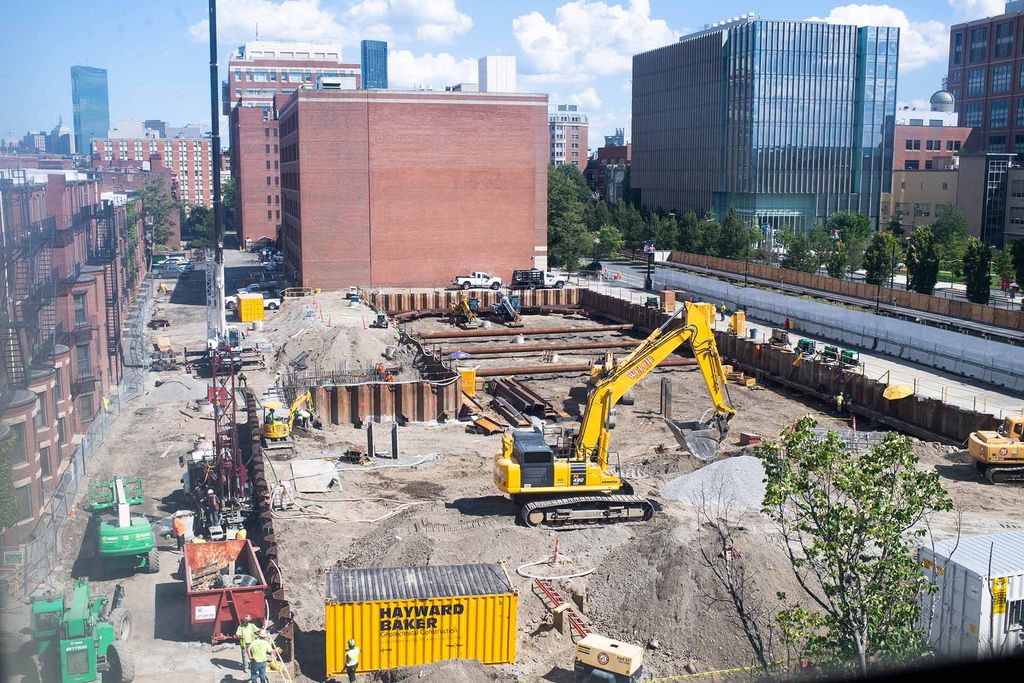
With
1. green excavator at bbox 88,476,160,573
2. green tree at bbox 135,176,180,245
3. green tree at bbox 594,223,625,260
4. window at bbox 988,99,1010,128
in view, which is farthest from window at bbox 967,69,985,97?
green excavator at bbox 88,476,160,573

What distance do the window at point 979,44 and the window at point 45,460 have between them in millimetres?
122352

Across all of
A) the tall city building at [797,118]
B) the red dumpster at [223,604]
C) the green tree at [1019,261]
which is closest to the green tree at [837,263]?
the green tree at [1019,261]

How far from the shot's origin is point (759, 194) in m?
105

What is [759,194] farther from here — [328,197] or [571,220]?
[328,197]

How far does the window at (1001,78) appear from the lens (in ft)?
→ 390

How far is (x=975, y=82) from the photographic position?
124m

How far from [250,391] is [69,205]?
21.1m

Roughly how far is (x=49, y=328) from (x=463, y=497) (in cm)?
1491

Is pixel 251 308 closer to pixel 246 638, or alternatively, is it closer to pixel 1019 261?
pixel 246 638

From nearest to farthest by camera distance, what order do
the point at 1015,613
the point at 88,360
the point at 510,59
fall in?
1. the point at 1015,613
2. the point at 88,360
3. the point at 510,59

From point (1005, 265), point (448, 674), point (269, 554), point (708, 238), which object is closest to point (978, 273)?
point (1005, 265)

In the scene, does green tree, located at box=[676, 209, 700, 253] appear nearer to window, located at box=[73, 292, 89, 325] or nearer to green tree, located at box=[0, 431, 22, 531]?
window, located at box=[73, 292, 89, 325]

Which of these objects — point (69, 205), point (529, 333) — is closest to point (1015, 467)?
point (529, 333)

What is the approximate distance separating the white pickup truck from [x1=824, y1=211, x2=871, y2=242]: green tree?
39407mm
